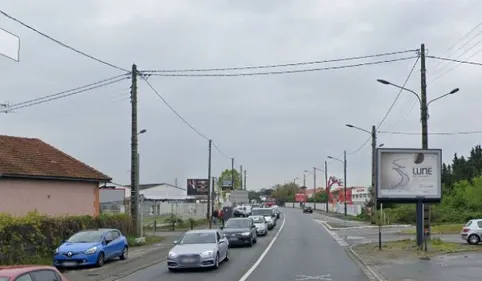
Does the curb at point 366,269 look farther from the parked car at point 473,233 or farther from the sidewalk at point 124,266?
the parked car at point 473,233

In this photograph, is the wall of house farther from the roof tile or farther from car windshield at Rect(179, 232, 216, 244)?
car windshield at Rect(179, 232, 216, 244)

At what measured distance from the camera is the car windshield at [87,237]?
25.3 metres

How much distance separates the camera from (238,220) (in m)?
36.3

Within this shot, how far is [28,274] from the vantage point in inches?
387

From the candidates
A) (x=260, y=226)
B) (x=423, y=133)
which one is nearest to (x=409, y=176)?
(x=423, y=133)

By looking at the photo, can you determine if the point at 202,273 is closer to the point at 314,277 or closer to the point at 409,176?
the point at 314,277

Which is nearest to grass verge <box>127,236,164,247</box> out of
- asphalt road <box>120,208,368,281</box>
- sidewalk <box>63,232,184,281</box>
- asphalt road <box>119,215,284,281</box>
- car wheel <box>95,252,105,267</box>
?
sidewalk <box>63,232,184,281</box>

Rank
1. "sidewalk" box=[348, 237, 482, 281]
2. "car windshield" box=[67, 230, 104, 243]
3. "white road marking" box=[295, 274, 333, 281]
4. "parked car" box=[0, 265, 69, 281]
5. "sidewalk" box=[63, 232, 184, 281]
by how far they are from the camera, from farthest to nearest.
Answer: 1. "car windshield" box=[67, 230, 104, 243]
2. "sidewalk" box=[63, 232, 184, 281]
3. "sidewalk" box=[348, 237, 482, 281]
4. "white road marking" box=[295, 274, 333, 281]
5. "parked car" box=[0, 265, 69, 281]

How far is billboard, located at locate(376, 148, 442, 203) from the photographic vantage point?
31.7 m

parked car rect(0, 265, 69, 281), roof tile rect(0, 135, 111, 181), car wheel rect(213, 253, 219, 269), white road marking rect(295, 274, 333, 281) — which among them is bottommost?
white road marking rect(295, 274, 333, 281)

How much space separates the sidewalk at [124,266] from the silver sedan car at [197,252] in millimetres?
1646

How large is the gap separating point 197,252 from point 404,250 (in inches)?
475

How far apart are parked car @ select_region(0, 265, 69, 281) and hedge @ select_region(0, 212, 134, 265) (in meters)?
13.5

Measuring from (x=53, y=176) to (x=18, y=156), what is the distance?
2127 millimetres
